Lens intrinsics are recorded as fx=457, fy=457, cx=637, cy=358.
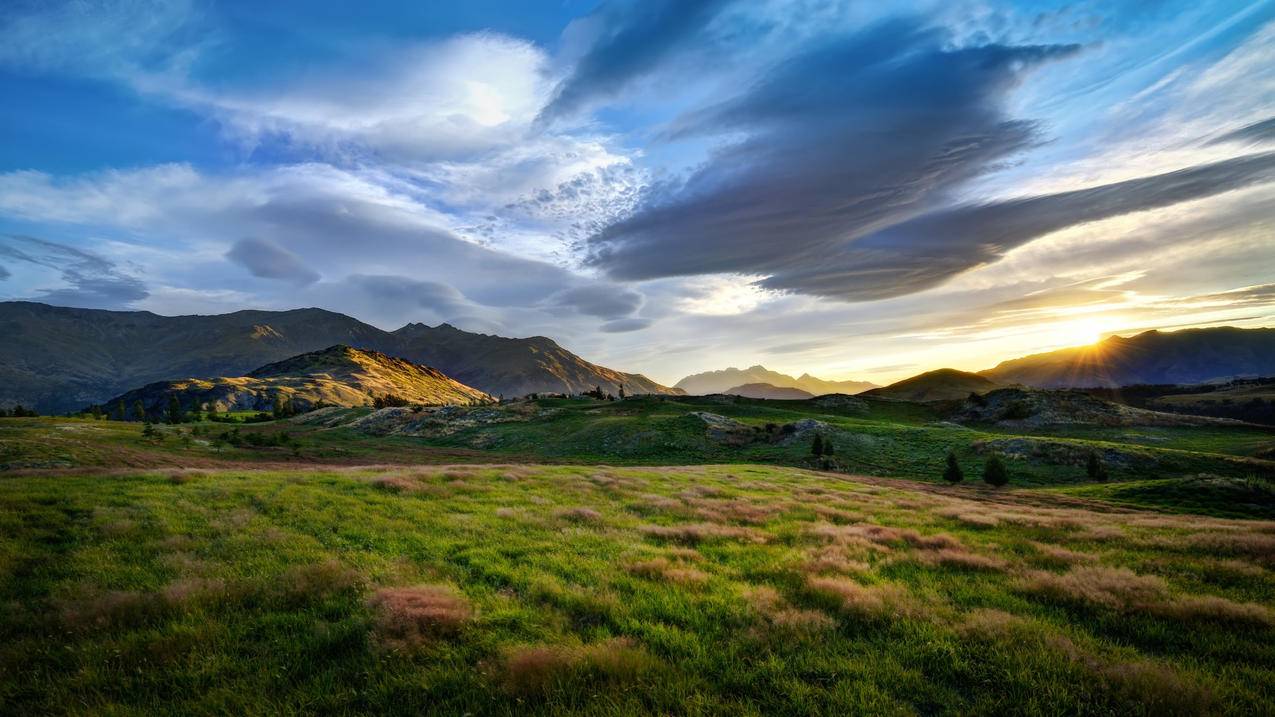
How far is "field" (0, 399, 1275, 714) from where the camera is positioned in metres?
5.79

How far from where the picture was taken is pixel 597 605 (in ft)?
27.5

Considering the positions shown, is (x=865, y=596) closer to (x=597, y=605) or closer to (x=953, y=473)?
(x=597, y=605)

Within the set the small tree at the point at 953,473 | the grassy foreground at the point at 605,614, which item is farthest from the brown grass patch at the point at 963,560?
the small tree at the point at 953,473

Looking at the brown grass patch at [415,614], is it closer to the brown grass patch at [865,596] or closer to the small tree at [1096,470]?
the brown grass patch at [865,596]

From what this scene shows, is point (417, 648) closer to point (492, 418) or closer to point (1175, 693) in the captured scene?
point (1175, 693)

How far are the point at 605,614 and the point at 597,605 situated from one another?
0.87ft

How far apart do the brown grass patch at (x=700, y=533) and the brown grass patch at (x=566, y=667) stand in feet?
24.1

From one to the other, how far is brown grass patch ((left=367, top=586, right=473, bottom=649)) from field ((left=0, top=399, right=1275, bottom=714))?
0.05m

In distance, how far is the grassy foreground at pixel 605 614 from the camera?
18.9ft

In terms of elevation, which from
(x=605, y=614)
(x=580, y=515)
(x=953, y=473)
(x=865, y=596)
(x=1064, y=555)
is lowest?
(x=953, y=473)

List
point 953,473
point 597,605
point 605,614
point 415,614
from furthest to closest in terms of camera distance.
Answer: point 953,473, point 597,605, point 605,614, point 415,614

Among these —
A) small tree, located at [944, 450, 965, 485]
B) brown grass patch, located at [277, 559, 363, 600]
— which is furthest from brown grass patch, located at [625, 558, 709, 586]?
small tree, located at [944, 450, 965, 485]

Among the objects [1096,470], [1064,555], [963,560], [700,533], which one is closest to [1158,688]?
[963,560]

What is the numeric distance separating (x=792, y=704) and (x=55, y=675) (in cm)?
973
